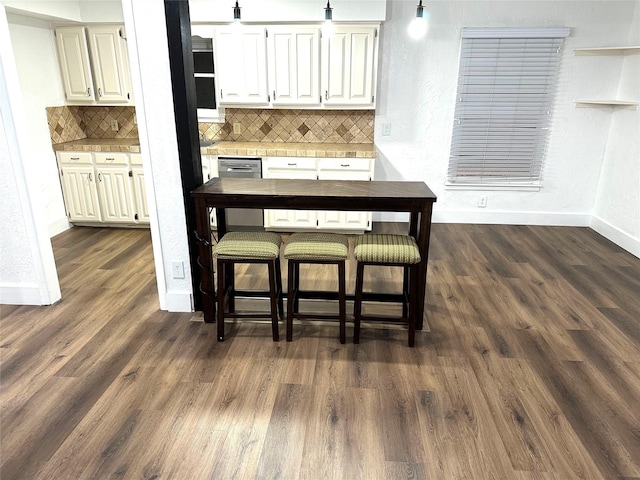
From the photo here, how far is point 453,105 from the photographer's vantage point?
4.70 m

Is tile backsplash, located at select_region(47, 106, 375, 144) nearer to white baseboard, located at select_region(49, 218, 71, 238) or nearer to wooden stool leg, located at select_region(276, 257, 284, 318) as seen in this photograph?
white baseboard, located at select_region(49, 218, 71, 238)

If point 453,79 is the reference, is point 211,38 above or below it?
above

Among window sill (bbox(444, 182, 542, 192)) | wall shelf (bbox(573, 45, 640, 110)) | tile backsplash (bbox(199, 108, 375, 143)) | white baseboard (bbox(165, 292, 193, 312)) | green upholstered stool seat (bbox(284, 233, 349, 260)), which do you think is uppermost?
wall shelf (bbox(573, 45, 640, 110))

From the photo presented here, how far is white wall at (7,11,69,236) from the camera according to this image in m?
4.12

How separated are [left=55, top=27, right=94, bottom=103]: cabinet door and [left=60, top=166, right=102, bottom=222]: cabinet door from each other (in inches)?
30.8

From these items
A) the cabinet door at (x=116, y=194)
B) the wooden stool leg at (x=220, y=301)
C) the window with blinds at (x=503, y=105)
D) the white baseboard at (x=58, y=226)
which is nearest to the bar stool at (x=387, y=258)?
the wooden stool leg at (x=220, y=301)

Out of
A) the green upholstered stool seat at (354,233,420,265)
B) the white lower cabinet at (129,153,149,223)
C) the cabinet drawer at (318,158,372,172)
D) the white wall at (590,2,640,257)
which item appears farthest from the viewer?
the white lower cabinet at (129,153,149,223)

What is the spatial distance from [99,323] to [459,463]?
92.9 inches

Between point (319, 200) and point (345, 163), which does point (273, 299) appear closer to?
point (319, 200)

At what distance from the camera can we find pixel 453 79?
4625mm

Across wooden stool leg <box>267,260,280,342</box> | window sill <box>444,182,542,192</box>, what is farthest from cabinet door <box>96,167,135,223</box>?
window sill <box>444,182,542,192</box>

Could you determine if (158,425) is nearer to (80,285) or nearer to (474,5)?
(80,285)

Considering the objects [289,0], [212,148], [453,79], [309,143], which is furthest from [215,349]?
[453,79]

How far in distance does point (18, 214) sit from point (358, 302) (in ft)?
7.76
